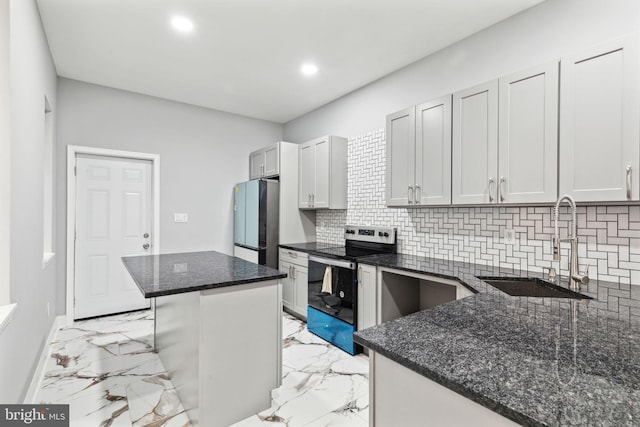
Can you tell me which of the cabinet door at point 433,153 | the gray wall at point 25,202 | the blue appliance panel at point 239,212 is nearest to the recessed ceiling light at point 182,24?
the gray wall at point 25,202

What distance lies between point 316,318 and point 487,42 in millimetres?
2922

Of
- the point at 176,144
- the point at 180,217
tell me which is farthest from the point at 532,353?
the point at 176,144

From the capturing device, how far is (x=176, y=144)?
13.9ft

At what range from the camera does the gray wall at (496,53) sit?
2.00 m

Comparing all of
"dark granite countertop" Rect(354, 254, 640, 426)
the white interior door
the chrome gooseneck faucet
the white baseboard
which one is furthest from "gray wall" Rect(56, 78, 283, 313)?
the chrome gooseneck faucet

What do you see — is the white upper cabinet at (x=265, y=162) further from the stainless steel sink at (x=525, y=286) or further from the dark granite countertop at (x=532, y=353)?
the dark granite countertop at (x=532, y=353)

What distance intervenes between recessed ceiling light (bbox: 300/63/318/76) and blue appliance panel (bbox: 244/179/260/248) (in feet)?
4.74

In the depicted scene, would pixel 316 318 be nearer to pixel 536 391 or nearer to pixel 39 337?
pixel 39 337

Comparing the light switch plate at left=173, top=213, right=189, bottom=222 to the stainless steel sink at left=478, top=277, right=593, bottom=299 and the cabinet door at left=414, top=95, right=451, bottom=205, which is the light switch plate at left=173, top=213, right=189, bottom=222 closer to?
the cabinet door at left=414, top=95, right=451, bottom=205

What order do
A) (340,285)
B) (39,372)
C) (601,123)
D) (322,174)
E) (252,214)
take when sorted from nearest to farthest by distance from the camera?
1. (601,123)
2. (39,372)
3. (340,285)
4. (322,174)
5. (252,214)

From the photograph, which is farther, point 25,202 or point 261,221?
point 261,221

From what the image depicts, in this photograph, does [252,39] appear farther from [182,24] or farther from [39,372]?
[39,372]

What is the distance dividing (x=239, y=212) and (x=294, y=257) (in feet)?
4.18

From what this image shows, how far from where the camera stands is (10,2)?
1585 mm
